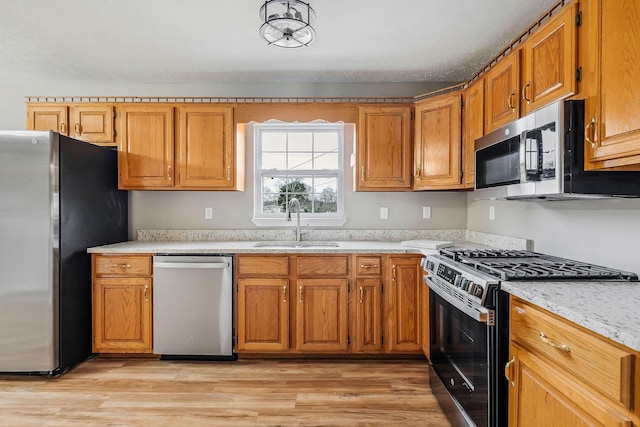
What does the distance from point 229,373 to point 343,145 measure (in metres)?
2.20

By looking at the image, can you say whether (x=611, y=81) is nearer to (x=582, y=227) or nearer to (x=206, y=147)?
(x=582, y=227)

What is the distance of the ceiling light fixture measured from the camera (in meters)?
2.10

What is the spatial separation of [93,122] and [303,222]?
6.63 feet

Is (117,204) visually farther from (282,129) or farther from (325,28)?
A: (325,28)

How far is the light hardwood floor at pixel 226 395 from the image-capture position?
213 centimetres

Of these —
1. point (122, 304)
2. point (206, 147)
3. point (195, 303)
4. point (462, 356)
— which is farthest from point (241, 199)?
point (462, 356)

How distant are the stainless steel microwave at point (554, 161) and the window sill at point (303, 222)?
68.4 inches

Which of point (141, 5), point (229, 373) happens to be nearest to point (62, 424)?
point (229, 373)

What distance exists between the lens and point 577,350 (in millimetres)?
1162

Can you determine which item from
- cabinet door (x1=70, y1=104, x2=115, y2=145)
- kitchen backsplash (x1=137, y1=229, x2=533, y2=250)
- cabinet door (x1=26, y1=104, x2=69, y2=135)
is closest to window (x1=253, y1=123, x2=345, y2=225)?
kitchen backsplash (x1=137, y1=229, x2=533, y2=250)

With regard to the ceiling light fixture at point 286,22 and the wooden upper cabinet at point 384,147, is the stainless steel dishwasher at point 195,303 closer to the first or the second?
the wooden upper cabinet at point 384,147

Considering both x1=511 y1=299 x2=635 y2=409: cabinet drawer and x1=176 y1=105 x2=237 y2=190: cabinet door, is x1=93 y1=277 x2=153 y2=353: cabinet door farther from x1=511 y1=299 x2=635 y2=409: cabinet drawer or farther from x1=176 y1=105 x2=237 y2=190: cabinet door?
x1=511 y1=299 x2=635 y2=409: cabinet drawer

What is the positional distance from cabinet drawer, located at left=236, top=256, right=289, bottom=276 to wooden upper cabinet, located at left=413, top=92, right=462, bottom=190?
1302 millimetres

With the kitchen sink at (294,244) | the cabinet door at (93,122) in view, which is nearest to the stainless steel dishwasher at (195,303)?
the kitchen sink at (294,244)
